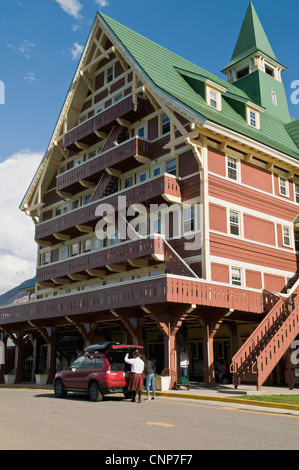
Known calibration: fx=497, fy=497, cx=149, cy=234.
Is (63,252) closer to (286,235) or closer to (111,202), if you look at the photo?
(111,202)

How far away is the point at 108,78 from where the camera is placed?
36781 mm

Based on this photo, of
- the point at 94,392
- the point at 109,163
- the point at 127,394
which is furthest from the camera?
the point at 109,163

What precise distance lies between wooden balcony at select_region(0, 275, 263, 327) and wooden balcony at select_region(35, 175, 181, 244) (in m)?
5.96

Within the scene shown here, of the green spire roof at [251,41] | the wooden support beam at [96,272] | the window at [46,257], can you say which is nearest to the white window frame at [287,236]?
the wooden support beam at [96,272]

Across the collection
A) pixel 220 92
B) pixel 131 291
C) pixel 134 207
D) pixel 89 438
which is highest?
pixel 220 92

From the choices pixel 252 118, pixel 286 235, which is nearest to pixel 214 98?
pixel 252 118

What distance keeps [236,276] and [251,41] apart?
25996mm

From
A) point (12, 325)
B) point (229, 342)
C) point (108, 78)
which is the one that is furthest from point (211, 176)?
point (12, 325)

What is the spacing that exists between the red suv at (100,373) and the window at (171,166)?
1316cm

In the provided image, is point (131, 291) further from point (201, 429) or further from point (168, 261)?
point (201, 429)

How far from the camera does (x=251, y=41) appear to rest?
4447 cm

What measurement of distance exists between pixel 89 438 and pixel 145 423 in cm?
244

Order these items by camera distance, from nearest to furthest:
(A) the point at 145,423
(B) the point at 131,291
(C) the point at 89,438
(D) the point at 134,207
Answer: (C) the point at 89,438
(A) the point at 145,423
(B) the point at 131,291
(D) the point at 134,207

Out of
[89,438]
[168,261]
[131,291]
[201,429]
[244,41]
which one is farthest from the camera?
[244,41]
